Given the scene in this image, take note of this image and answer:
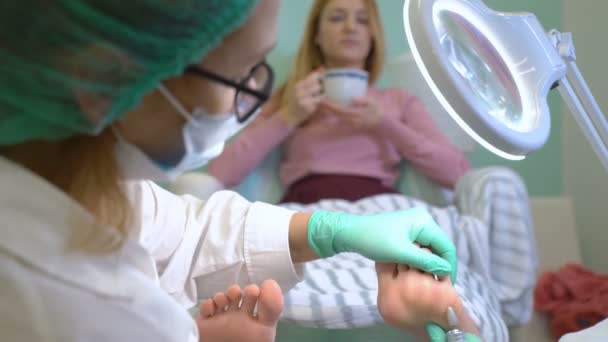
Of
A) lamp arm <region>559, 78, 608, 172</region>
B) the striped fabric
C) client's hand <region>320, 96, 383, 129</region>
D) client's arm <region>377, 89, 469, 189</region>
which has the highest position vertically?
lamp arm <region>559, 78, 608, 172</region>

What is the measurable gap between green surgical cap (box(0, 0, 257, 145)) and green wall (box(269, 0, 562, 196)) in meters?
1.27

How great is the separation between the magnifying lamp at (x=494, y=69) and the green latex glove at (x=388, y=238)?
0.81 feet

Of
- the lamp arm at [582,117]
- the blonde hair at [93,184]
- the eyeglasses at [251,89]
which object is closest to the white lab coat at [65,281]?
the blonde hair at [93,184]

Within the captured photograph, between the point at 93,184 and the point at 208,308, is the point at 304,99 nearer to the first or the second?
the point at 208,308

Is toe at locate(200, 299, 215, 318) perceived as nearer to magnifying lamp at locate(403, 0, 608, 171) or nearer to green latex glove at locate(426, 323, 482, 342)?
green latex glove at locate(426, 323, 482, 342)

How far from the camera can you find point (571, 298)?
56.8 inches

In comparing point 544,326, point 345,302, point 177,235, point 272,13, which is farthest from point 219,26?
point 544,326

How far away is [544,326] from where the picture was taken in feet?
4.85

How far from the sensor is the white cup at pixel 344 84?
1462mm

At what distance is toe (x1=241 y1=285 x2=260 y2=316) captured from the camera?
2.61 ft

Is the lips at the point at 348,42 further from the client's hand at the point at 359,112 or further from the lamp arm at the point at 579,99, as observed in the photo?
the lamp arm at the point at 579,99

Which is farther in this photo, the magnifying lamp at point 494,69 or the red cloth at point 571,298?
the red cloth at point 571,298

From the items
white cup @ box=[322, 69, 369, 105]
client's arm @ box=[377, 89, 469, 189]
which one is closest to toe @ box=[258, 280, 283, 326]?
white cup @ box=[322, 69, 369, 105]

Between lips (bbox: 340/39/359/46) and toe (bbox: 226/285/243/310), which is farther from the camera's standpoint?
lips (bbox: 340/39/359/46)
